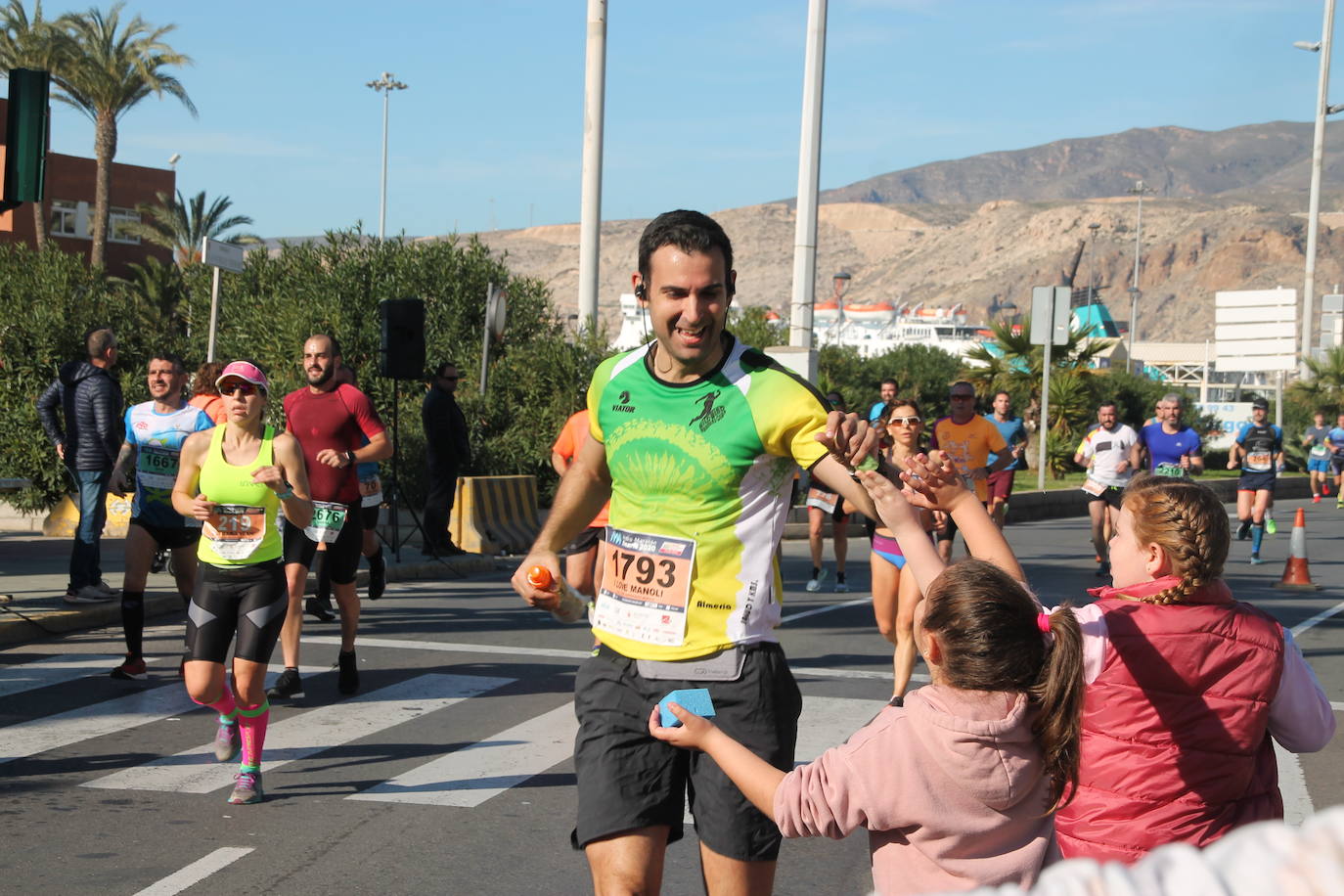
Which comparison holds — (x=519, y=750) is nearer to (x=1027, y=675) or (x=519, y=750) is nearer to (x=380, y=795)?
(x=380, y=795)

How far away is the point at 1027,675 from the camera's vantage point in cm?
296

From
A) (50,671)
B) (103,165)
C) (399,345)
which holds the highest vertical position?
(103,165)

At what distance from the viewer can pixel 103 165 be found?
144 feet

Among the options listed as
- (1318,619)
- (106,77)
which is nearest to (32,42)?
(106,77)

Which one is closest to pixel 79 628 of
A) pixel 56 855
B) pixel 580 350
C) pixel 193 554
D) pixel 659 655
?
pixel 193 554

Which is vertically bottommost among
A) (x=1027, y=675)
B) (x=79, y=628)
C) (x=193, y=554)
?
(x=79, y=628)

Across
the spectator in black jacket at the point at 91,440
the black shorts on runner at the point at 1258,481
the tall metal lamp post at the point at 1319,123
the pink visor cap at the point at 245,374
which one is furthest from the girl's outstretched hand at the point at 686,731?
the tall metal lamp post at the point at 1319,123

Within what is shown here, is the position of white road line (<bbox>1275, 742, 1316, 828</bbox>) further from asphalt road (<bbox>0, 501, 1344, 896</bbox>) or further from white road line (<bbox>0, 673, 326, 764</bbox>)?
white road line (<bbox>0, 673, 326, 764</bbox>)

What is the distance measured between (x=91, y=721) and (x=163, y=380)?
234cm

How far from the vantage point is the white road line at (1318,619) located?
12398 mm

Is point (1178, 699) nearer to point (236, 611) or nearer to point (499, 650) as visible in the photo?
point (236, 611)

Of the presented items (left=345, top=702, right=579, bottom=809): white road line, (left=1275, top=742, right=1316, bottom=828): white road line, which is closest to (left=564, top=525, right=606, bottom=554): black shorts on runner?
(left=345, top=702, right=579, bottom=809): white road line

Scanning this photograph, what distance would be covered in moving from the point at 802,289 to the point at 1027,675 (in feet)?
50.1

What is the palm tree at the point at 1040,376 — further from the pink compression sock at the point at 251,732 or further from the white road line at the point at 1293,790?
the pink compression sock at the point at 251,732
